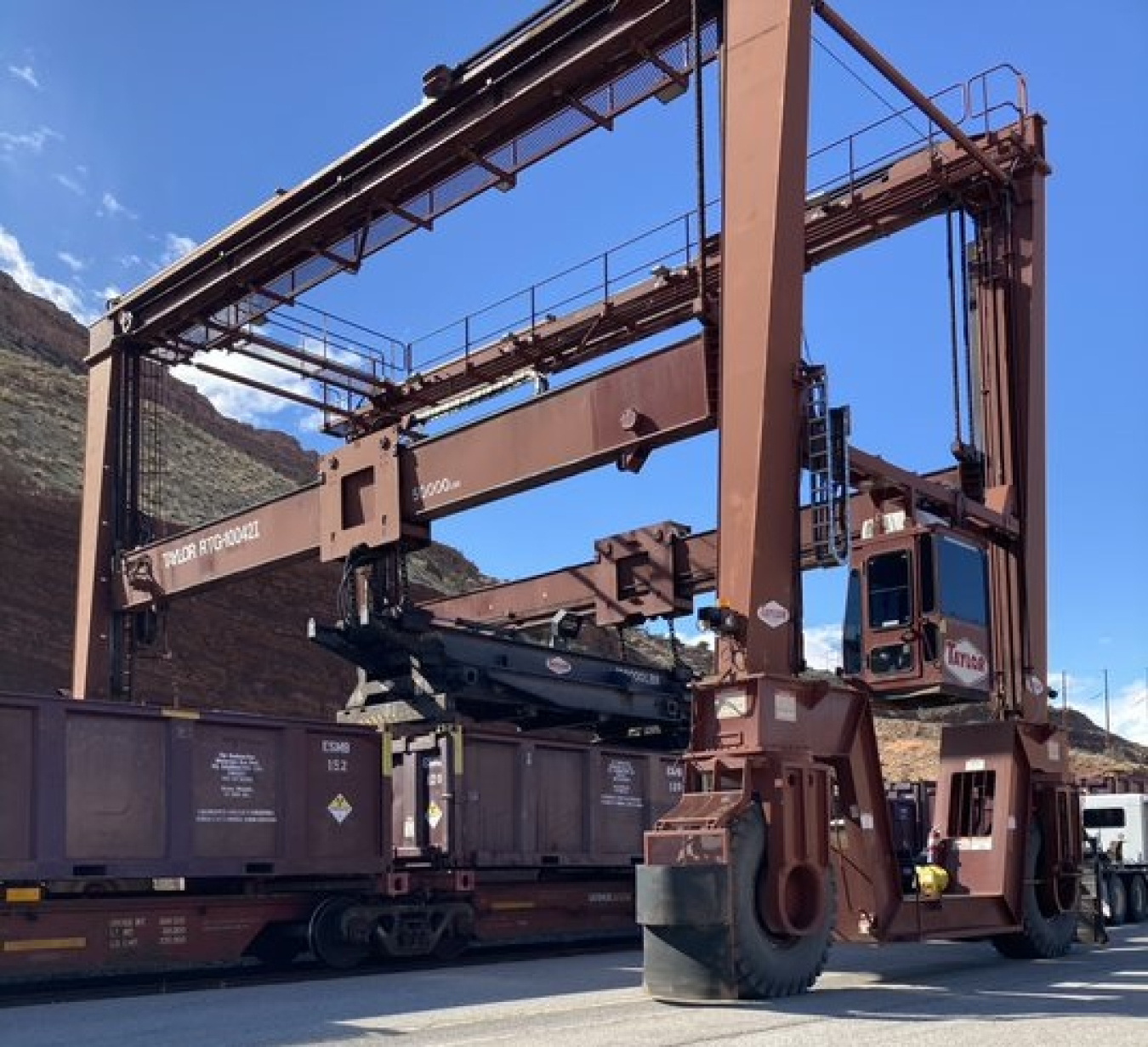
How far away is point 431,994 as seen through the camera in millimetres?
11516

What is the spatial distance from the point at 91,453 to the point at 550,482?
333 inches

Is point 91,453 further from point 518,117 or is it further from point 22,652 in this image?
point 22,652

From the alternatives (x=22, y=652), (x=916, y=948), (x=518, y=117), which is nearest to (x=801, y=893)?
(x=916, y=948)

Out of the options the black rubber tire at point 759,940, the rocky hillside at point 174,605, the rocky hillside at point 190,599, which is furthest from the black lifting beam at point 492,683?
the rocky hillside at point 174,605

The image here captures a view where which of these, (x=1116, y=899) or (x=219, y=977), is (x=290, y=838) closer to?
(x=219, y=977)

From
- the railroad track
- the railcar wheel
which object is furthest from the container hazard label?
the railroad track

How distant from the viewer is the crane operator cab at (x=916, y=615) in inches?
502

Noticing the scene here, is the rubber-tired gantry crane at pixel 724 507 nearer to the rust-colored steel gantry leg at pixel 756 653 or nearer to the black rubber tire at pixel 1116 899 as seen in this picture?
the rust-colored steel gantry leg at pixel 756 653

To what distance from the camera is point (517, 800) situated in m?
16.6

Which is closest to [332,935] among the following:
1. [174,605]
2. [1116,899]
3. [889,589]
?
[889,589]

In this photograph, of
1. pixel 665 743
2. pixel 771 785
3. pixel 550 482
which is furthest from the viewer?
pixel 665 743

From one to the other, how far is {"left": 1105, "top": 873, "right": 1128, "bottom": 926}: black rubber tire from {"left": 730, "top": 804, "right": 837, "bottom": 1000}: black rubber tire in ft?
41.9

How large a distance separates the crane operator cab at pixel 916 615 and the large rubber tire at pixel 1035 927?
1.96m

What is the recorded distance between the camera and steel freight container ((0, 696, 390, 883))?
12.5m
